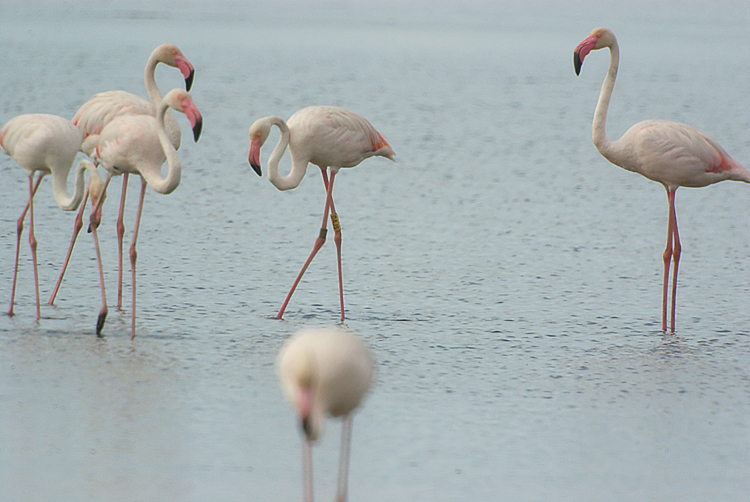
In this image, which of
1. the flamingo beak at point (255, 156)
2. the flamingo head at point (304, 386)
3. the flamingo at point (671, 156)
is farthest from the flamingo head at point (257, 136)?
the flamingo head at point (304, 386)

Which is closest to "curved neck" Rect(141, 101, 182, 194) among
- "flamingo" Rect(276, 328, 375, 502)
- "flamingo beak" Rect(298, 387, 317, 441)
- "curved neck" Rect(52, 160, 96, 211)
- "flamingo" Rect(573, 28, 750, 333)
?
"curved neck" Rect(52, 160, 96, 211)

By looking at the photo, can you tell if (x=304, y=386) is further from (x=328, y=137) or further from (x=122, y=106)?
(x=122, y=106)

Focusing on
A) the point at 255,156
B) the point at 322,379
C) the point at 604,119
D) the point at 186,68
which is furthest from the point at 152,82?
the point at 322,379

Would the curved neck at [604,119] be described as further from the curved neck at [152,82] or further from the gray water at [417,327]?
the curved neck at [152,82]

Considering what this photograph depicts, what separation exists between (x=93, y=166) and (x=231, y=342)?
1.11 meters

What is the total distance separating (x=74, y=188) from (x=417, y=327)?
6.09ft

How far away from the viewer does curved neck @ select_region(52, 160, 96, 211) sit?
4969 millimetres

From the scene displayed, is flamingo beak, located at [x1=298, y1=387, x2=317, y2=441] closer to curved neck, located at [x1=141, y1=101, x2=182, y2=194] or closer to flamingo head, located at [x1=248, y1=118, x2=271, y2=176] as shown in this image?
curved neck, located at [x1=141, y1=101, x2=182, y2=194]

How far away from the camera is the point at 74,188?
5.10 metres

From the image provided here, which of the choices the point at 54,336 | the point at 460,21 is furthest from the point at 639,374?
the point at 460,21

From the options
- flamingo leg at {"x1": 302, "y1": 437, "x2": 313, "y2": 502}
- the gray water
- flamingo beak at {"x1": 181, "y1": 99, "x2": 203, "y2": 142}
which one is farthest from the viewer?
flamingo beak at {"x1": 181, "y1": 99, "x2": 203, "y2": 142}

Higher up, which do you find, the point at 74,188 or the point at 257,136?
the point at 257,136

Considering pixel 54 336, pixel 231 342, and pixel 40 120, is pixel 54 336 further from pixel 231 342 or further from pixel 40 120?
pixel 40 120

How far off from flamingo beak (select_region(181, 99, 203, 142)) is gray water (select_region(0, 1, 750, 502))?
0.97m
